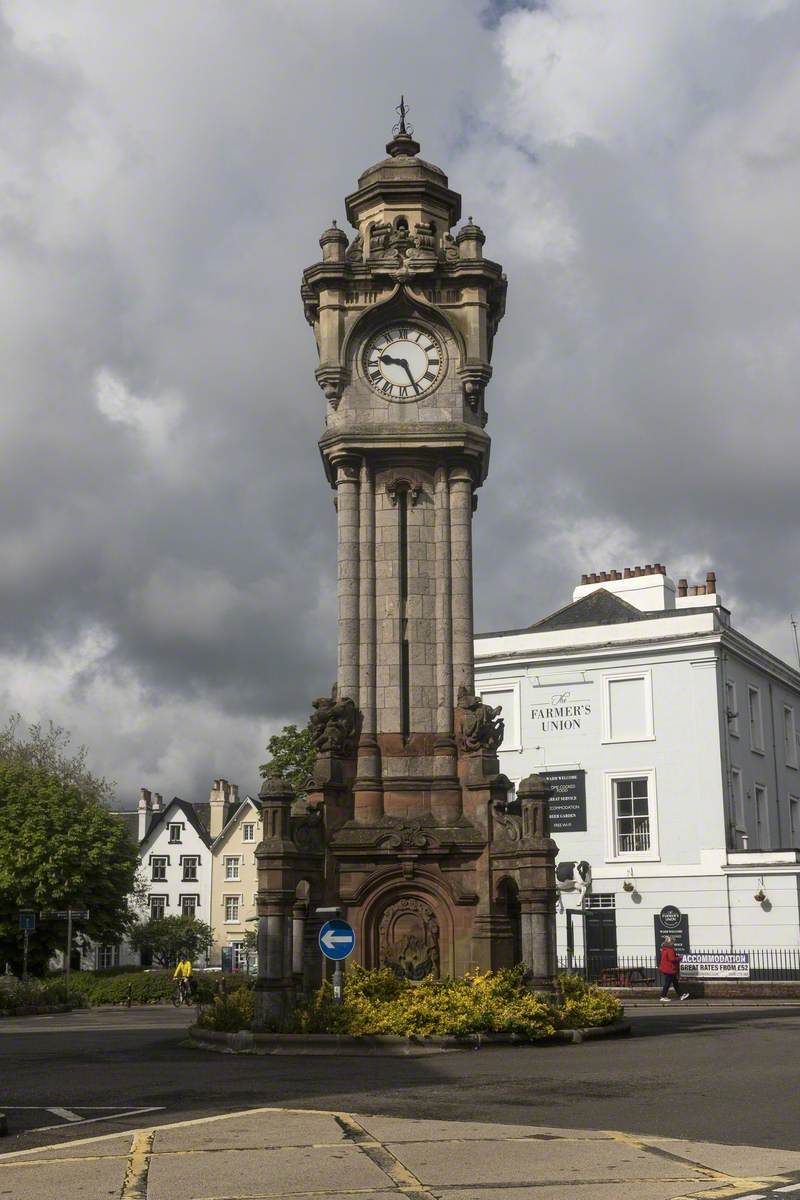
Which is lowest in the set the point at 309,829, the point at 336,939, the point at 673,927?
the point at 673,927

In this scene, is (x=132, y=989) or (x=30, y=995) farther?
(x=132, y=989)

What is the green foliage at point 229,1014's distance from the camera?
23.8 m

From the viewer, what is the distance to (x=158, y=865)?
94.5m

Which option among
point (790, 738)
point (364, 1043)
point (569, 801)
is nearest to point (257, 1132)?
point (364, 1043)

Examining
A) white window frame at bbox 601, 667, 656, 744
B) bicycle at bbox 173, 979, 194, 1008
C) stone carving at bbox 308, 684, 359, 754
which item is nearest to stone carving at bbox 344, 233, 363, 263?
stone carving at bbox 308, 684, 359, 754

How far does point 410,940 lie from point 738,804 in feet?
88.1

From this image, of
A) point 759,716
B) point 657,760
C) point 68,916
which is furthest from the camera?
point 759,716

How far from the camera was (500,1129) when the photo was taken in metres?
12.9

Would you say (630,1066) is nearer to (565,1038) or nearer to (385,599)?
(565,1038)

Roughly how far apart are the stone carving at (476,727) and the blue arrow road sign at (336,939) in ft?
21.0

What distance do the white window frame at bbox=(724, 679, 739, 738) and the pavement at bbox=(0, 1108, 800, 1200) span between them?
126ft

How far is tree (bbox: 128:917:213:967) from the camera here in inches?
3339

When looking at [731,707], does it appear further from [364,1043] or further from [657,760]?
[364,1043]

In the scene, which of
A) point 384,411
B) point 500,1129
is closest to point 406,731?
point 384,411
